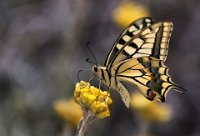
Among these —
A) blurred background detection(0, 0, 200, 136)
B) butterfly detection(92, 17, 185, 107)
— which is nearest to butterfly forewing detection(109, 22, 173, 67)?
butterfly detection(92, 17, 185, 107)

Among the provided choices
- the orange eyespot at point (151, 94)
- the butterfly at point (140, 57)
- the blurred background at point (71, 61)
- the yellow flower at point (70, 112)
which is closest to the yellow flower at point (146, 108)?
the blurred background at point (71, 61)

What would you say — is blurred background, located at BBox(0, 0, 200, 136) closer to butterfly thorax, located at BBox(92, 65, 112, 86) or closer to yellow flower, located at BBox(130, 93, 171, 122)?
yellow flower, located at BBox(130, 93, 171, 122)

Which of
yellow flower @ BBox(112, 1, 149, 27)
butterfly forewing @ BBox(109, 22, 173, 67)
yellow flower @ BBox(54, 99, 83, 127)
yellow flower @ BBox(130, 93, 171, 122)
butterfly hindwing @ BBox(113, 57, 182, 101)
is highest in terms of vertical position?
yellow flower @ BBox(112, 1, 149, 27)

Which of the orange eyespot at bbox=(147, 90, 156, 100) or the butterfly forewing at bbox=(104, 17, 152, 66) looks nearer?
the orange eyespot at bbox=(147, 90, 156, 100)

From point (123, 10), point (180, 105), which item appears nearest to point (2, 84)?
point (123, 10)

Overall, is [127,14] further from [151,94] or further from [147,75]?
→ [151,94]

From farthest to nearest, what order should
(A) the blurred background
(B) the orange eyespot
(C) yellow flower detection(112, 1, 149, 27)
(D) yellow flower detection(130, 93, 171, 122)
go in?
(C) yellow flower detection(112, 1, 149, 27), (A) the blurred background, (D) yellow flower detection(130, 93, 171, 122), (B) the orange eyespot
